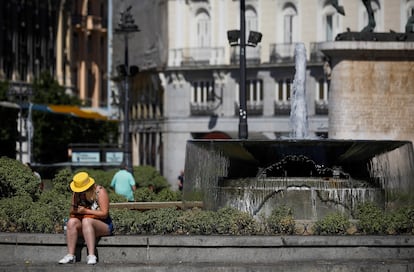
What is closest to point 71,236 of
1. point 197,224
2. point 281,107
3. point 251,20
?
point 197,224

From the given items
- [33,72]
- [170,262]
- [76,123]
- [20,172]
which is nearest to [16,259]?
[170,262]

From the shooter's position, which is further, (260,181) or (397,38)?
(397,38)

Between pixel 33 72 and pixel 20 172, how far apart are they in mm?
75186

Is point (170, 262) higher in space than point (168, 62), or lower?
lower

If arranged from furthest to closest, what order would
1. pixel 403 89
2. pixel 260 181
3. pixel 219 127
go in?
pixel 219 127
pixel 403 89
pixel 260 181

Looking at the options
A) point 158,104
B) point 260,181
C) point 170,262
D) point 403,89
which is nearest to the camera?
point 170,262

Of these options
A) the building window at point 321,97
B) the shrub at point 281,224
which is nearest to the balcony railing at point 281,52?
the building window at point 321,97

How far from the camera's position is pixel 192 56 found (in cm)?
6856

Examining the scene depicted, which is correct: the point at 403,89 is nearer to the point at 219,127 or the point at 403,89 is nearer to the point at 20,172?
the point at 20,172

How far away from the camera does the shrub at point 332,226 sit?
17797mm

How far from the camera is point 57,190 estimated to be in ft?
73.7

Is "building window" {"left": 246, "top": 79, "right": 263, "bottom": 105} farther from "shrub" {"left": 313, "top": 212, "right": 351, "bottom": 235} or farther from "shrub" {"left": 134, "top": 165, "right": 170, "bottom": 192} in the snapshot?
"shrub" {"left": 313, "top": 212, "right": 351, "bottom": 235}

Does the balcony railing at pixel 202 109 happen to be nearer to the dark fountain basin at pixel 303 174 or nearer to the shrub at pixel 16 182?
the shrub at pixel 16 182

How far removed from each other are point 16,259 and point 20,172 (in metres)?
3.28
